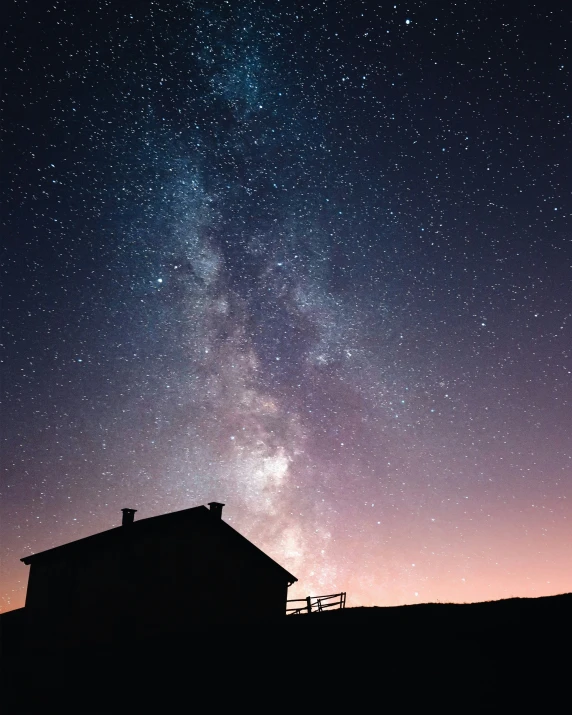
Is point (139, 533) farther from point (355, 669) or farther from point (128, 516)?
point (355, 669)

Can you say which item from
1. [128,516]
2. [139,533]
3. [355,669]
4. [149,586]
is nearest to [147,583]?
[149,586]

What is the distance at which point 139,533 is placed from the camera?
74.6ft

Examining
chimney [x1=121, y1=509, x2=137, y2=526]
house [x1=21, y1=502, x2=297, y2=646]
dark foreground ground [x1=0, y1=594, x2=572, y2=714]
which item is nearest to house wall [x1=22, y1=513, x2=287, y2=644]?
house [x1=21, y1=502, x2=297, y2=646]

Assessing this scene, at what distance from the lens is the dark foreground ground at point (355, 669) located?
889cm

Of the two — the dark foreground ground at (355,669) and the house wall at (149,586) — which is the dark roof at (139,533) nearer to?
the house wall at (149,586)

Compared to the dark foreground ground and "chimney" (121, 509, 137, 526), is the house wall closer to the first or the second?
"chimney" (121, 509, 137, 526)

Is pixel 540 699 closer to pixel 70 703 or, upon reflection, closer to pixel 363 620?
pixel 363 620

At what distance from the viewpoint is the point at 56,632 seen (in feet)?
72.2

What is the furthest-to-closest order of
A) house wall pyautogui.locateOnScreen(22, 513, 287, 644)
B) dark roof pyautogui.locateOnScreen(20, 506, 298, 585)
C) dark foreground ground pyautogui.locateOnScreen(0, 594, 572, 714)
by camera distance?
1. dark roof pyautogui.locateOnScreen(20, 506, 298, 585)
2. house wall pyautogui.locateOnScreen(22, 513, 287, 644)
3. dark foreground ground pyautogui.locateOnScreen(0, 594, 572, 714)

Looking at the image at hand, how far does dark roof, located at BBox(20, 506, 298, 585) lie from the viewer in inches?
890

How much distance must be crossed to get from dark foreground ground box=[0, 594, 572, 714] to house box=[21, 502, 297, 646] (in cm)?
451

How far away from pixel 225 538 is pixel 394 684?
54.2 feet

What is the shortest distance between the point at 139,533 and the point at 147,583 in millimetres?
2069

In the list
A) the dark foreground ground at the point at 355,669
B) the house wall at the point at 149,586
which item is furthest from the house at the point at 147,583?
the dark foreground ground at the point at 355,669
